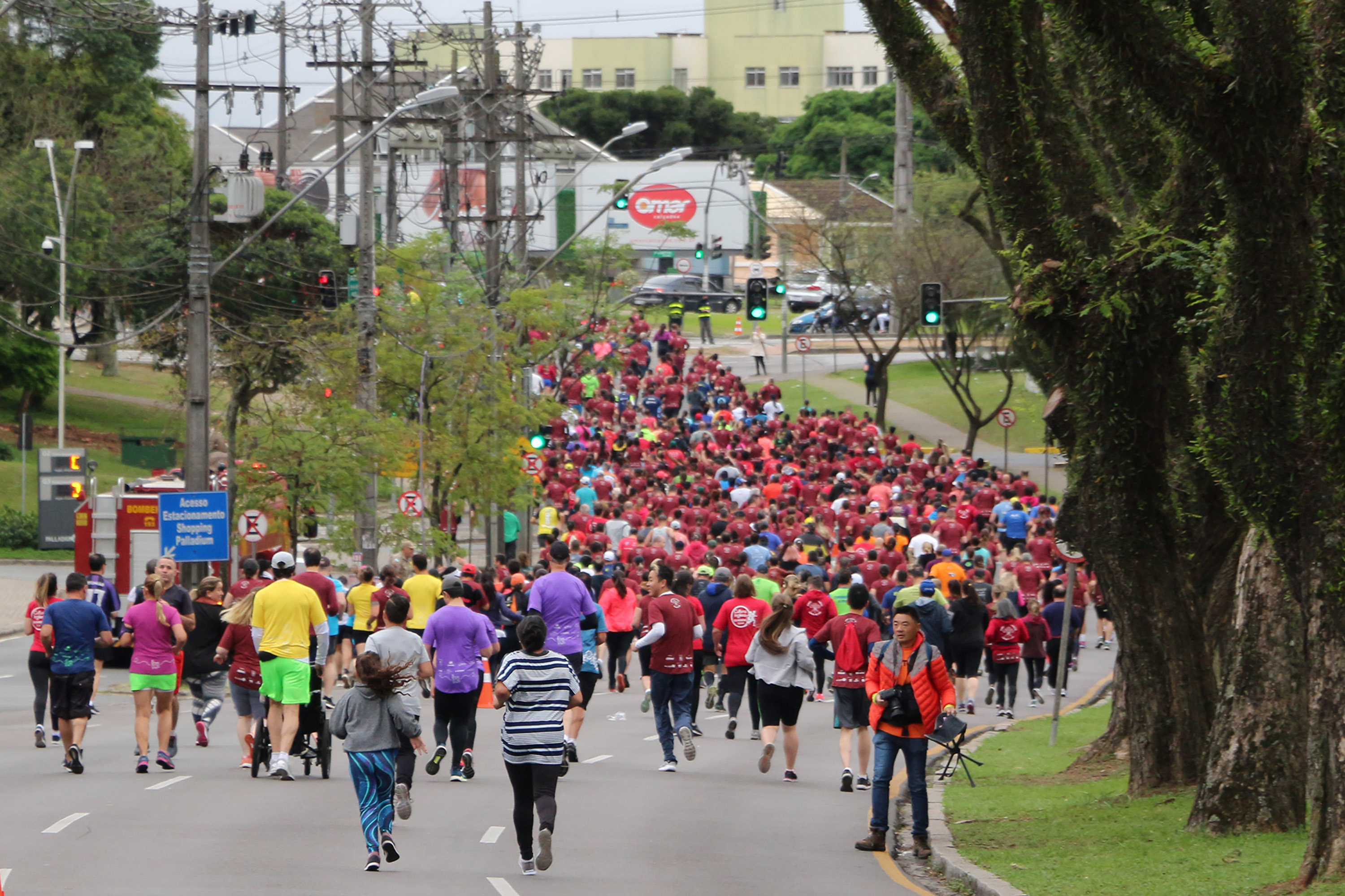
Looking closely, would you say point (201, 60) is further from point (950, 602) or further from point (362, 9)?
point (950, 602)

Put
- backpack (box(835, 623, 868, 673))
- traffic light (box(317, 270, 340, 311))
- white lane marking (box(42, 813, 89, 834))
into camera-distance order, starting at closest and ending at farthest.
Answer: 1. white lane marking (box(42, 813, 89, 834))
2. backpack (box(835, 623, 868, 673))
3. traffic light (box(317, 270, 340, 311))

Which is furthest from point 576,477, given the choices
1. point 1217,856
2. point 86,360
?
point 86,360

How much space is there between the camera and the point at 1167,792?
13.4 m

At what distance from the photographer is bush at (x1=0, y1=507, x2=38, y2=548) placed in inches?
1666

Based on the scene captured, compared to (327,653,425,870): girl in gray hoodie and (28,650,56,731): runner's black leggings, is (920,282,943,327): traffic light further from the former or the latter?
(327,653,425,870): girl in gray hoodie

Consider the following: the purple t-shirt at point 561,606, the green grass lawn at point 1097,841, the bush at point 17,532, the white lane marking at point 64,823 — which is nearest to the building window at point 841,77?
the bush at point 17,532

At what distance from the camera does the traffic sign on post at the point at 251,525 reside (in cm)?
2839

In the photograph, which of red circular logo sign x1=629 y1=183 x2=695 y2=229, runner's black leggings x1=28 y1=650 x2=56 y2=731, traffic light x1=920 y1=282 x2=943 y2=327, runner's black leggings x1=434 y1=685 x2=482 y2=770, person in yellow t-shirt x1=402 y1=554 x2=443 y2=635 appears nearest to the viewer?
runner's black leggings x1=434 y1=685 x2=482 y2=770

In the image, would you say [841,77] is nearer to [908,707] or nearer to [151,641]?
[151,641]

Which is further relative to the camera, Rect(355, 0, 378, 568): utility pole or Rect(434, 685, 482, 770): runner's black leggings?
Rect(355, 0, 378, 568): utility pole

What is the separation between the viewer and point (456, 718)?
550 inches

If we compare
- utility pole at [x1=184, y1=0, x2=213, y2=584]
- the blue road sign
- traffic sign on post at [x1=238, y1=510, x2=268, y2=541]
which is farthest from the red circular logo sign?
the blue road sign

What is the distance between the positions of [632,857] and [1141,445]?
16.3 feet

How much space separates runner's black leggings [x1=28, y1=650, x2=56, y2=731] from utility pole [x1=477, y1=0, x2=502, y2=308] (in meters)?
17.3
